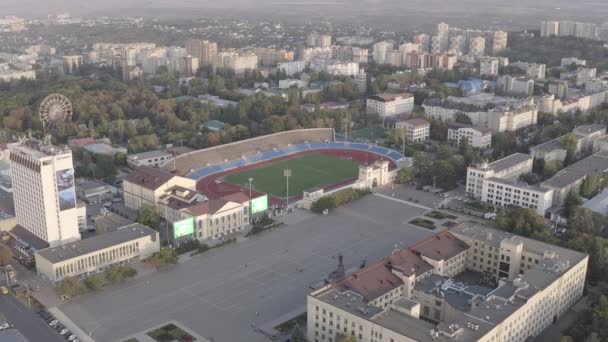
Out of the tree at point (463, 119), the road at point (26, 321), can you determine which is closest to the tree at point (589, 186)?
the tree at point (463, 119)

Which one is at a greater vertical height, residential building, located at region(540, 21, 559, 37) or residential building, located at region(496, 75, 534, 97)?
residential building, located at region(540, 21, 559, 37)

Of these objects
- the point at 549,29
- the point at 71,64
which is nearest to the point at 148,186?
the point at 71,64

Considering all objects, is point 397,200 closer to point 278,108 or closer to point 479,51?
point 278,108

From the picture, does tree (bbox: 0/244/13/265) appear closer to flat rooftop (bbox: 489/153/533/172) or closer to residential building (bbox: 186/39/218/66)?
flat rooftop (bbox: 489/153/533/172)

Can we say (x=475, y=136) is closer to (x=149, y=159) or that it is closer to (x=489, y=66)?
(x=149, y=159)

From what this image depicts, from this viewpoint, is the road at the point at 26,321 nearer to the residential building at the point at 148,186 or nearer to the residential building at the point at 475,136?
the residential building at the point at 148,186

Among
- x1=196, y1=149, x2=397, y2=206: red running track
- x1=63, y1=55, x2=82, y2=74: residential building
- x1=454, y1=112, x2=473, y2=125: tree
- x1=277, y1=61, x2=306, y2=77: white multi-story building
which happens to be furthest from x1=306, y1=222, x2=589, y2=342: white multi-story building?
x1=63, y1=55, x2=82, y2=74: residential building
